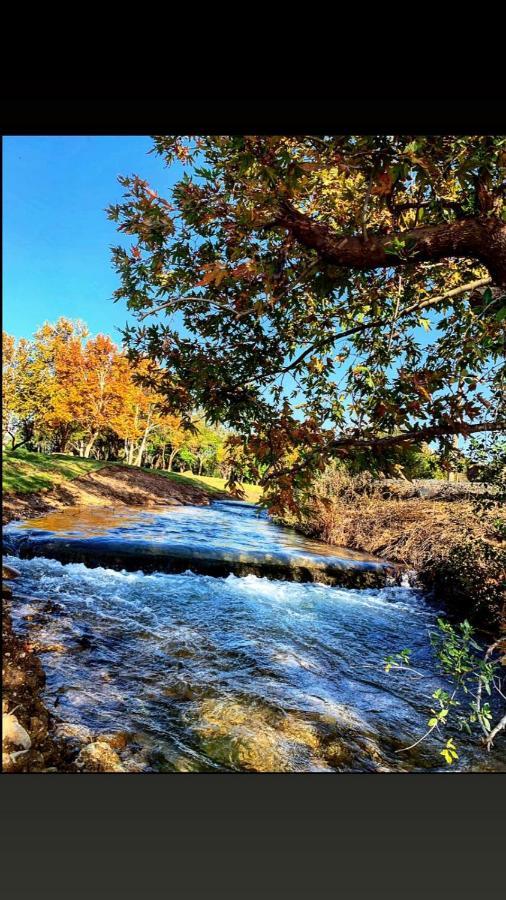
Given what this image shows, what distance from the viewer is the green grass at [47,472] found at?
2.62 metres

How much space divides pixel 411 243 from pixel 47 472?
7.75 feet

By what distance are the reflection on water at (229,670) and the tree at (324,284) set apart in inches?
46.8

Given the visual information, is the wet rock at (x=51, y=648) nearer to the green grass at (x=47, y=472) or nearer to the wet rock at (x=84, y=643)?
the wet rock at (x=84, y=643)

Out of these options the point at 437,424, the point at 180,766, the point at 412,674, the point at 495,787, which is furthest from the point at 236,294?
the point at 495,787

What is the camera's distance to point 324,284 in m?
1.87

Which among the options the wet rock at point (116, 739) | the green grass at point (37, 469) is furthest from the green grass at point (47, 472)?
the wet rock at point (116, 739)

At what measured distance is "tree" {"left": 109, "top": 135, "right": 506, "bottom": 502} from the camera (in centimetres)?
155

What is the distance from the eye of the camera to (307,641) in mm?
2885

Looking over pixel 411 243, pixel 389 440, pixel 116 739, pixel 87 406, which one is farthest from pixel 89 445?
pixel 411 243

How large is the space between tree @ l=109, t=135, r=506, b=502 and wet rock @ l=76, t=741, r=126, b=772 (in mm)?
1279

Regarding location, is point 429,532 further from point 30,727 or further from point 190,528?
point 30,727

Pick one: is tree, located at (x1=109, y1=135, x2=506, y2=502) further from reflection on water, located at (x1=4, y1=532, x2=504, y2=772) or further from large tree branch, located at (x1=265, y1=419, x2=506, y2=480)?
reflection on water, located at (x1=4, y1=532, x2=504, y2=772)

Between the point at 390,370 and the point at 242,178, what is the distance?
1071 mm

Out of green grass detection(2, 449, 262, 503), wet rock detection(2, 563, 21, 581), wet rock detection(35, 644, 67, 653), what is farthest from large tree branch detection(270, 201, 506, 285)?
wet rock detection(2, 563, 21, 581)
